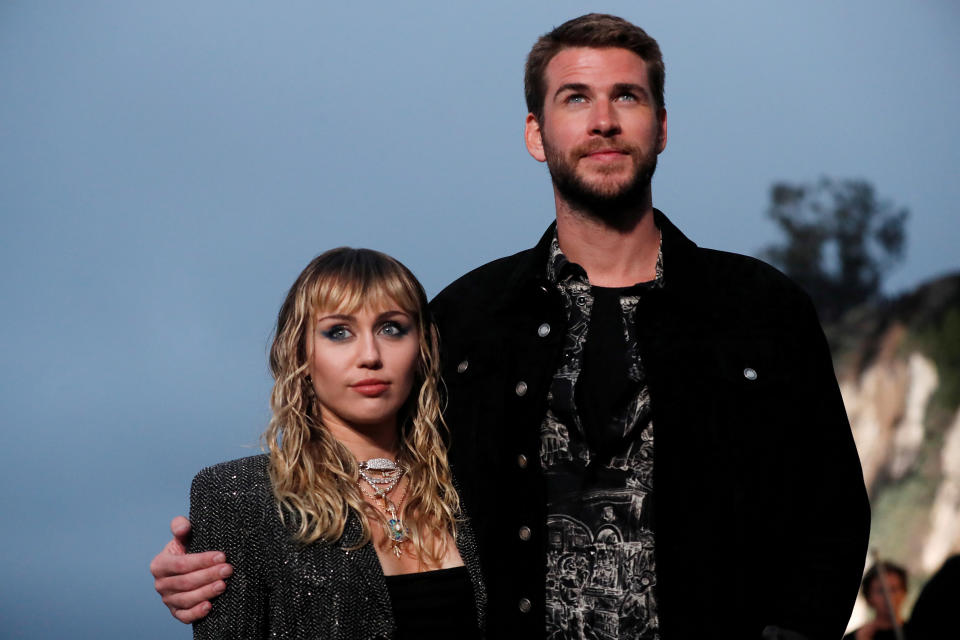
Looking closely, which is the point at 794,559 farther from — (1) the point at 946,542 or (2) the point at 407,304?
(1) the point at 946,542

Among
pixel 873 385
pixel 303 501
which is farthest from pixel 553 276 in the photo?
pixel 873 385

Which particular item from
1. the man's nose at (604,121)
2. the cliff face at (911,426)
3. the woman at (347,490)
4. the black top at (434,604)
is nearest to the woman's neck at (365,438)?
the woman at (347,490)

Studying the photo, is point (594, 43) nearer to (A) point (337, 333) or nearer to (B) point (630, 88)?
(B) point (630, 88)

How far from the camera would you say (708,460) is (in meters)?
2.75

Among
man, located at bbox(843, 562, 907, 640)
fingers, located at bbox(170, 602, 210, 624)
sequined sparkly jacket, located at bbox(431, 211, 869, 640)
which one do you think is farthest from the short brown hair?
man, located at bbox(843, 562, 907, 640)

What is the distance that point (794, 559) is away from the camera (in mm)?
2764

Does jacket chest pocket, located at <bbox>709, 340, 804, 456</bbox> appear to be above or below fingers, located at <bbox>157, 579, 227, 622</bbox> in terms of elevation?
above

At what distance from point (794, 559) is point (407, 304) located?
1124mm

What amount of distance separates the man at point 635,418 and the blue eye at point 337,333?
1.82ft

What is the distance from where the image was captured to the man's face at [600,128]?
2.90 metres

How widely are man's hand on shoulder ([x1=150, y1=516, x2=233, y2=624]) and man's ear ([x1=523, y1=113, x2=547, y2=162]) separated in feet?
4.73

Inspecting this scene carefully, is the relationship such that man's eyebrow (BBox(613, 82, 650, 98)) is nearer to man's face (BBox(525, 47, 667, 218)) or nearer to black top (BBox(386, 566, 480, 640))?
man's face (BBox(525, 47, 667, 218))

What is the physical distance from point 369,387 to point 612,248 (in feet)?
2.79

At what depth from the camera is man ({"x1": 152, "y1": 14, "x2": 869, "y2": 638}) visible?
2.65 m
